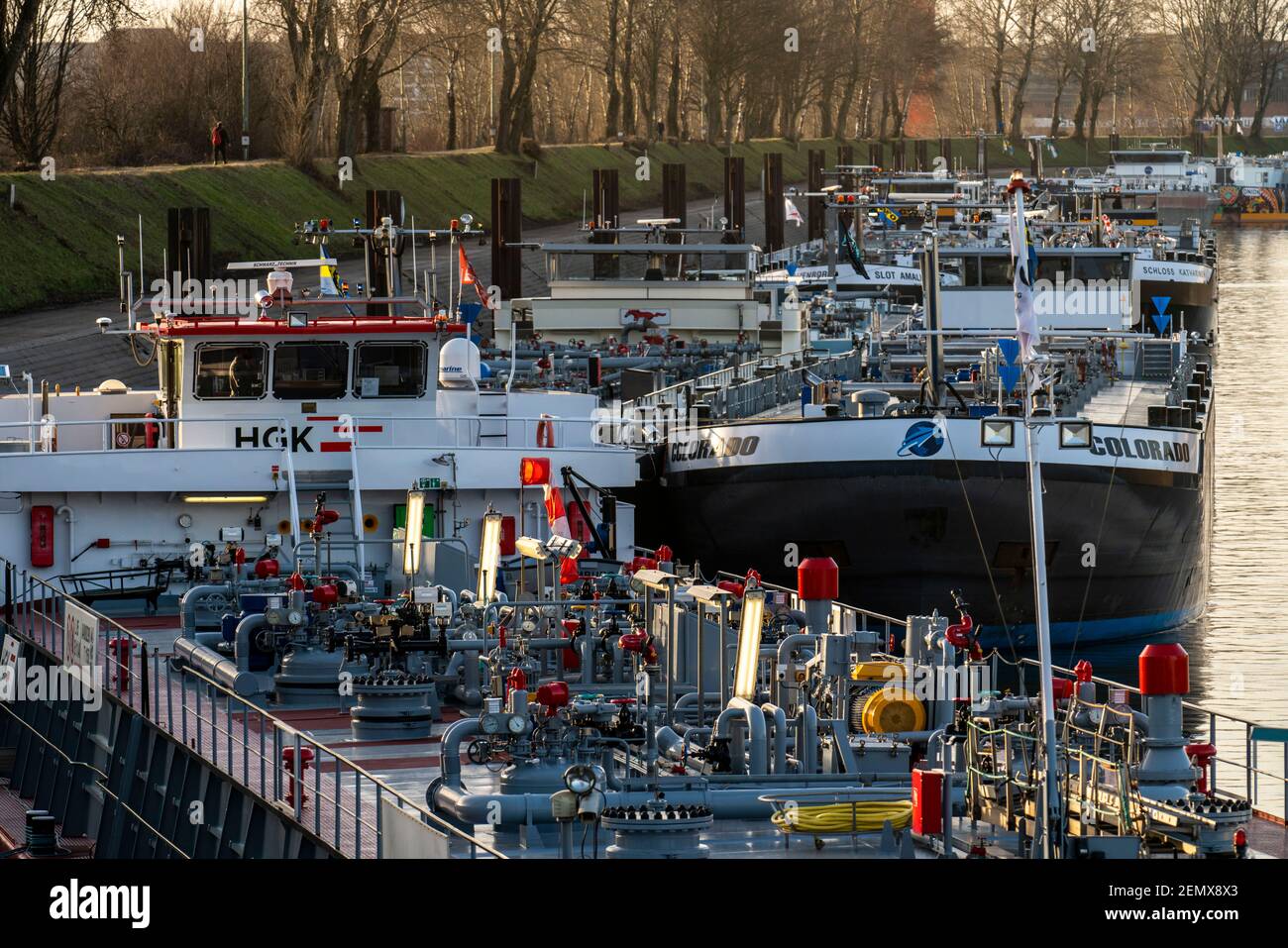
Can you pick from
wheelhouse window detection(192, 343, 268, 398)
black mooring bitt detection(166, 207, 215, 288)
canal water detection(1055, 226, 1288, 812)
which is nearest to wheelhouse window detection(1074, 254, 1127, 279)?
canal water detection(1055, 226, 1288, 812)

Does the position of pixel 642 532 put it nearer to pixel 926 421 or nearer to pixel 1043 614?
pixel 926 421

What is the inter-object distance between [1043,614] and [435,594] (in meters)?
10.1

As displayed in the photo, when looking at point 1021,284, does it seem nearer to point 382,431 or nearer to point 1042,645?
point 1042,645

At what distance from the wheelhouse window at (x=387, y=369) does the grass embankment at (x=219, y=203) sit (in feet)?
97.8

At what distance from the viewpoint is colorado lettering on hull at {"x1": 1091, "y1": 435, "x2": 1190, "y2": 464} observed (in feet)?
116

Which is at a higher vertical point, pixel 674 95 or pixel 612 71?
pixel 612 71

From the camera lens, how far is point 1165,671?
15250mm

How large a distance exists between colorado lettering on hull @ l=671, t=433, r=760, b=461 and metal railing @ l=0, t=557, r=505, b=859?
11.7m

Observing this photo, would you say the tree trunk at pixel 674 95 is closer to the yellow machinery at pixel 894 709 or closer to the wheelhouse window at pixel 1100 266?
the wheelhouse window at pixel 1100 266

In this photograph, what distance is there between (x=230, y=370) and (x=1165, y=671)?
67.0 ft

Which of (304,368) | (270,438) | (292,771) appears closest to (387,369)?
(304,368)

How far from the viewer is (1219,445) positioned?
5822 centimetres

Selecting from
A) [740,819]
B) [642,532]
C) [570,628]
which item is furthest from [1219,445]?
[740,819]

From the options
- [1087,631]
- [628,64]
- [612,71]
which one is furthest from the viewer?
[628,64]
